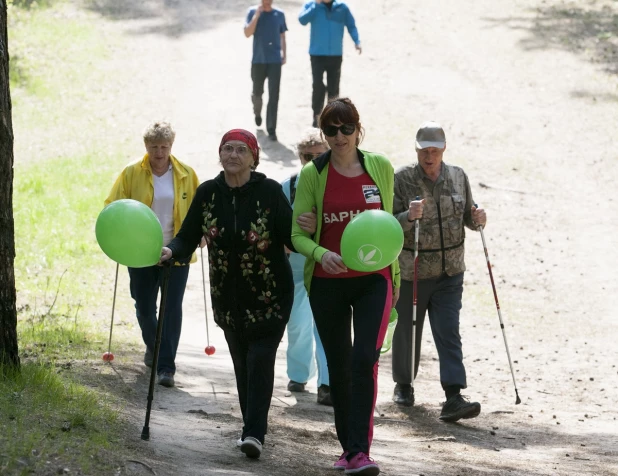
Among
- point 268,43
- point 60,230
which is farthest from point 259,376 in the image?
point 268,43

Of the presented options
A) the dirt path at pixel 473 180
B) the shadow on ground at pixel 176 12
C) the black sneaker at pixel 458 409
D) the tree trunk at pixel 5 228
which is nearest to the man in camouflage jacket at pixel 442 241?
the black sneaker at pixel 458 409

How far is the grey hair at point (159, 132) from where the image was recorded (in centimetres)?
839

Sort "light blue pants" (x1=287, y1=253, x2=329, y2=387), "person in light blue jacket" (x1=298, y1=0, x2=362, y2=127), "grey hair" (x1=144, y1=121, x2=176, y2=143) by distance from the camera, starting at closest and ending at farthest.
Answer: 1. "grey hair" (x1=144, y1=121, x2=176, y2=143)
2. "light blue pants" (x1=287, y1=253, x2=329, y2=387)
3. "person in light blue jacket" (x1=298, y1=0, x2=362, y2=127)

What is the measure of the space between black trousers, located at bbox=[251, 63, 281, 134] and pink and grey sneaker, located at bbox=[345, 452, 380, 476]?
40.2 feet

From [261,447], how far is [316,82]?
11738 millimetres

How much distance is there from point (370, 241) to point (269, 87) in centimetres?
1233

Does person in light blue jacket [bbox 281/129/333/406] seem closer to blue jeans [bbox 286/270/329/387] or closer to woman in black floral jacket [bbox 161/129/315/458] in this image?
blue jeans [bbox 286/270/329/387]

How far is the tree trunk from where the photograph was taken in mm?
6770

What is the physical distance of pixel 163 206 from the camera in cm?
855

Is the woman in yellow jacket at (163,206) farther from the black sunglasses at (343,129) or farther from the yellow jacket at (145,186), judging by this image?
the black sunglasses at (343,129)

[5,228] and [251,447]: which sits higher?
[5,228]

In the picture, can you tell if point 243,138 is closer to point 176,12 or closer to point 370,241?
point 370,241

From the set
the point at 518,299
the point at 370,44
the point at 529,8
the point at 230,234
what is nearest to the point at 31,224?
the point at 518,299

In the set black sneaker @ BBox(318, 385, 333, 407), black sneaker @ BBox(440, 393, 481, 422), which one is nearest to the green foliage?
black sneaker @ BBox(318, 385, 333, 407)
